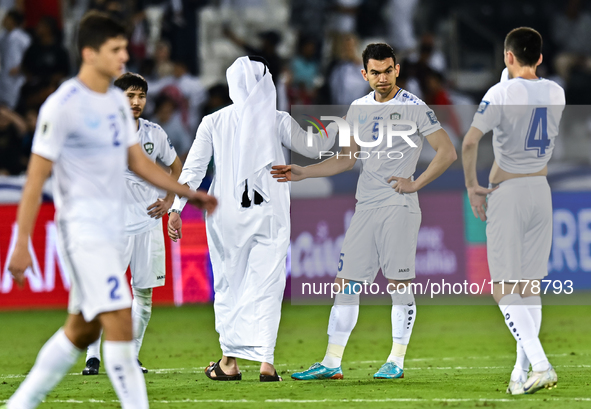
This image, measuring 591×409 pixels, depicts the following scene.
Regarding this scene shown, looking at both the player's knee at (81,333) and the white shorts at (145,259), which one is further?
the white shorts at (145,259)

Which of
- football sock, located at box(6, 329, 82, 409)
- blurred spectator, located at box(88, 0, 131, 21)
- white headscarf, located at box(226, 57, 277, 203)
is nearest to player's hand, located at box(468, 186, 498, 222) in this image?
white headscarf, located at box(226, 57, 277, 203)

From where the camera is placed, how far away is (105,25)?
446 centimetres

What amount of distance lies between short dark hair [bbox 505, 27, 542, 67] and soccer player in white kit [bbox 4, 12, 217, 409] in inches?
100

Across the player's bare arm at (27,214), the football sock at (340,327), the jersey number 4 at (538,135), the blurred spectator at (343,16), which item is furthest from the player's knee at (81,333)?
the blurred spectator at (343,16)

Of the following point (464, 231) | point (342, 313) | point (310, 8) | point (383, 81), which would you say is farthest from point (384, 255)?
point (310, 8)

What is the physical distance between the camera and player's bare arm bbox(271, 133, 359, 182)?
21.3ft

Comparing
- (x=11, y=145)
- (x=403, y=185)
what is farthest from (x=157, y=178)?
(x=11, y=145)

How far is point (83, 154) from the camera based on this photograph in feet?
14.5

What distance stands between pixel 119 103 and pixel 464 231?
25.9 ft

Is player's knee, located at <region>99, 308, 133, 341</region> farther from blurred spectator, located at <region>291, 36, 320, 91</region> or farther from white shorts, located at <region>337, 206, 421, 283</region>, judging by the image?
blurred spectator, located at <region>291, 36, 320, 91</region>

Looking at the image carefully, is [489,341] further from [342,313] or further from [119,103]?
[119,103]

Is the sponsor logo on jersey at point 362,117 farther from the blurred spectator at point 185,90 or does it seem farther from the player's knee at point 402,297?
the blurred spectator at point 185,90

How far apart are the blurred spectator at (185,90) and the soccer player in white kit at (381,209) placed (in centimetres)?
749

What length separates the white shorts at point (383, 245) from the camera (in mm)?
6488
